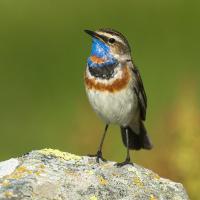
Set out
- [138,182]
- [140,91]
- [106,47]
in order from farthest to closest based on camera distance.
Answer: [140,91] → [106,47] → [138,182]

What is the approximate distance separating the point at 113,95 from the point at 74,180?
98.2 inches

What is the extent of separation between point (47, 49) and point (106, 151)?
9.38 meters

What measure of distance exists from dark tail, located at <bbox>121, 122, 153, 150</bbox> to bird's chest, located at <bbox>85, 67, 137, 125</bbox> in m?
0.80

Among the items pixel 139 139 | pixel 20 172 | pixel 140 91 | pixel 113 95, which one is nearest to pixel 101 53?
pixel 113 95

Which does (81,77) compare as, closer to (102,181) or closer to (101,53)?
(101,53)

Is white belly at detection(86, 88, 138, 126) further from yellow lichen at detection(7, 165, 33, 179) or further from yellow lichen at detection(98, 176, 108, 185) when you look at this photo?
yellow lichen at detection(7, 165, 33, 179)

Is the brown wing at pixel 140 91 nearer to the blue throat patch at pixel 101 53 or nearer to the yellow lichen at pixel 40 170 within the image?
the blue throat patch at pixel 101 53

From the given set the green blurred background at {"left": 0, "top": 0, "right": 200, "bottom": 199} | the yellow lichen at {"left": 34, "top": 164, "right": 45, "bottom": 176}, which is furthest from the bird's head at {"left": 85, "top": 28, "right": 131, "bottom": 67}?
the yellow lichen at {"left": 34, "top": 164, "right": 45, "bottom": 176}

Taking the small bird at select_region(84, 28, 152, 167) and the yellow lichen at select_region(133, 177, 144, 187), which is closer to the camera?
the yellow lichen at select_region(133, 177, 144, 187)

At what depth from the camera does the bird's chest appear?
38.4 ft

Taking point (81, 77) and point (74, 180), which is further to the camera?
point (81, 77)

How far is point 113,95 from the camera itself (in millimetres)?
11711

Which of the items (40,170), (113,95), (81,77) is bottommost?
(81,77)

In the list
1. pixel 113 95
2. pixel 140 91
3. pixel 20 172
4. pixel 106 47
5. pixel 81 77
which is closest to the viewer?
pixel 20 172
